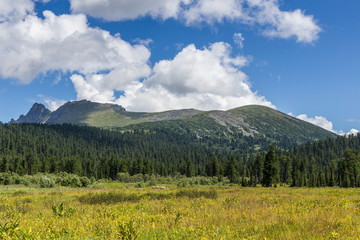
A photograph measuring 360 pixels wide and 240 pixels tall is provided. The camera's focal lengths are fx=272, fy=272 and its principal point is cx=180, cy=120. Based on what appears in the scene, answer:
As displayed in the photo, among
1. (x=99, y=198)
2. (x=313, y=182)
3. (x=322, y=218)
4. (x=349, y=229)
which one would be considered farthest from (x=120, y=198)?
(x=313, y=182)

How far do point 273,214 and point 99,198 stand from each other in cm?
1424

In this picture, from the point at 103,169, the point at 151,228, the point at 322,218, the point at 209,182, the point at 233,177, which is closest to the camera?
the point at 151,228

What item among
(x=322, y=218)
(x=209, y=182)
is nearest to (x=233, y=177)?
(x=209, y=182)

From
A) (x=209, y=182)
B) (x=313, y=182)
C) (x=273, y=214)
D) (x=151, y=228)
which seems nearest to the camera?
(x=151, y=228)

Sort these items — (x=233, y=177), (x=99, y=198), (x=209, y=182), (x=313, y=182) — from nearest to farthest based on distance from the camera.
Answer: (x=99, y=198) → (x=209, y=182) → (x=313, y=182) → (x=233, y=177)

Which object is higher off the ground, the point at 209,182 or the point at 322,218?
the point at 322,218

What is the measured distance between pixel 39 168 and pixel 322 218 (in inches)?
5866

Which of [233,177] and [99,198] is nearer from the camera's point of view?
[99,198]

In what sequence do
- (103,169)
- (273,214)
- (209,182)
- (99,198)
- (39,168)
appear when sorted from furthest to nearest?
(103,169) < (39,168) < (209,182) < (99,198) < (273,214)

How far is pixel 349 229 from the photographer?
9414mm

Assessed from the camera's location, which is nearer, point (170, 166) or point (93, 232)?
point (93, 232)

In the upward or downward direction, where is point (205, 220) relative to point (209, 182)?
upward

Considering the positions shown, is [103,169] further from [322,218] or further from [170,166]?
[322,218]

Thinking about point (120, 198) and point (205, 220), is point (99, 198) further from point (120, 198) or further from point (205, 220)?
point (205, 220)
